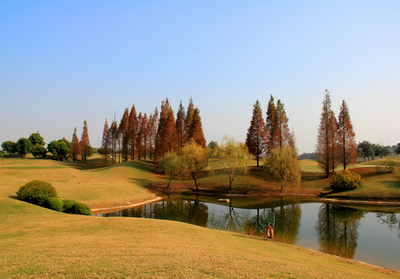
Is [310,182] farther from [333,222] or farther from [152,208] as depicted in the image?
[152,208]

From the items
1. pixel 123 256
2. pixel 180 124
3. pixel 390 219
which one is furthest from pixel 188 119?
pixel 123 256

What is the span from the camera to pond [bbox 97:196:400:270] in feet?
51.9

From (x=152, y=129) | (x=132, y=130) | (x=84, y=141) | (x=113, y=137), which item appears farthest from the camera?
(x=84, y=141)

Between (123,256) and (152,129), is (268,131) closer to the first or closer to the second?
(152,129)

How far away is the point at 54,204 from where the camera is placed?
19109 millimetres

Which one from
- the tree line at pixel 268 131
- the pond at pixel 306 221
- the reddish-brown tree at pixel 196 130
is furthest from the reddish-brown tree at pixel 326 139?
the reddish-brown tree at pixel 196 130

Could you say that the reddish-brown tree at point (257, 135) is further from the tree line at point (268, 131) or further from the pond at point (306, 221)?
the pond at point (306, 221)

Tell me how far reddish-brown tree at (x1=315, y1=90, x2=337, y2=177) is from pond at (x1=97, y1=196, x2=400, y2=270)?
16.2m

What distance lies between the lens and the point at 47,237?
9891 millimetres

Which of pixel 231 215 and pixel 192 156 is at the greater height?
pixel 192 156

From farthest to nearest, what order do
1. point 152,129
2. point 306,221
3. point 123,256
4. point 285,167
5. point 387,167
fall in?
point 152,129, point 387,167, point 285,167, point 306,221, point 123,256

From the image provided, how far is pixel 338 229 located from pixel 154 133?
5773cm

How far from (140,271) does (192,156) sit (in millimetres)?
34370

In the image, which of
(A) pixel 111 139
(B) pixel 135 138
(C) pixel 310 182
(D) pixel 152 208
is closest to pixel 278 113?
(C) pixel 310 182
